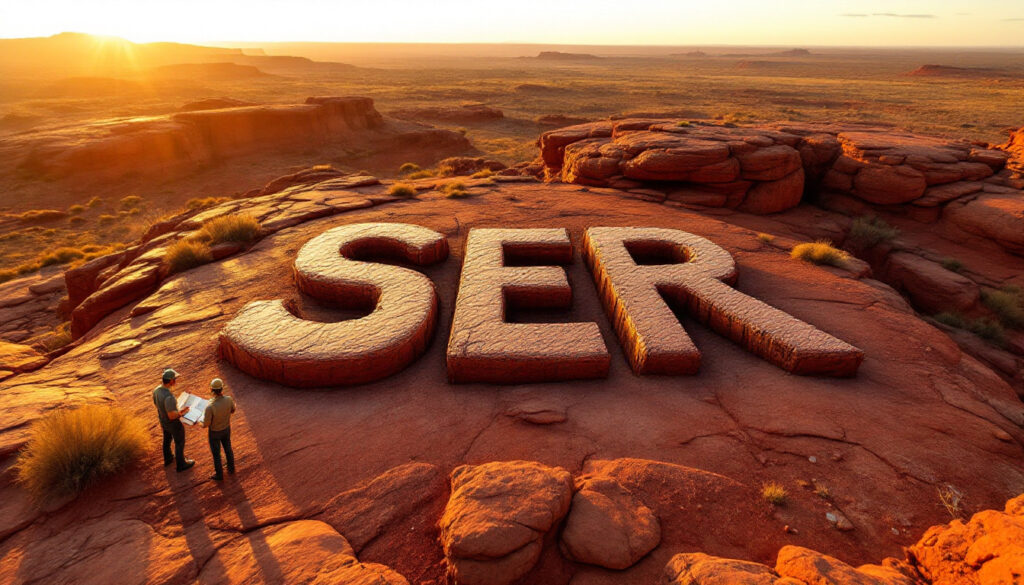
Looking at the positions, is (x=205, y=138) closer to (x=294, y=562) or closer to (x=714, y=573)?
(x=294, y=562)

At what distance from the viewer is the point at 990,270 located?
1182 centimetres

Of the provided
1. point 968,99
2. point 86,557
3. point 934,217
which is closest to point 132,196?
point 86,557

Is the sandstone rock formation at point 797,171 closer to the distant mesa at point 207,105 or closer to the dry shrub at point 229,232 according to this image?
the dry shrub at point 229,232

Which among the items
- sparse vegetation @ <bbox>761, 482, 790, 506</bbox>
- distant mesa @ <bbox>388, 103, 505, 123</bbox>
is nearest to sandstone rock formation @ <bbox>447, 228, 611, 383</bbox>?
sparse vegetation @ <bbox>761, 482, 790, 506</bbox>

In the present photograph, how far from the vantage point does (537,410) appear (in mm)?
5039

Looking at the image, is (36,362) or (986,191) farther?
(986,191)

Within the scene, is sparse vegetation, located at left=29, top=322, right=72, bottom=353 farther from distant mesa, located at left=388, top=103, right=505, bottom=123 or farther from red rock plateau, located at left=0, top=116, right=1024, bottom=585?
distant mesa, located at left=388, top=103, right=505, bottom=123

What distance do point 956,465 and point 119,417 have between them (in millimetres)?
8188

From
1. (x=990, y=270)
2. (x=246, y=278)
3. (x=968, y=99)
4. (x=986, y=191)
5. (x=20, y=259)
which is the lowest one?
(x=20, y=259)

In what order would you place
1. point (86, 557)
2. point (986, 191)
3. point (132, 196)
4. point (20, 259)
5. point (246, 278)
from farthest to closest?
point (132, 196) < point (20, 259) < point (986, 191) < point (246, 278) < point (86, 557)

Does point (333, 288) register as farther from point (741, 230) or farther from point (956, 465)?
point (741, 230)

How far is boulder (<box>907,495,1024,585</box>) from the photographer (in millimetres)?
2613

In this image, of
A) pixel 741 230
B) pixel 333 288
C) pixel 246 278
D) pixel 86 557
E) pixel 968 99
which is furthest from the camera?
pixel 968 99

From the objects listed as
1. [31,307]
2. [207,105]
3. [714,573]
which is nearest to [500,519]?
[714,573]
